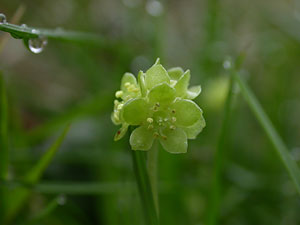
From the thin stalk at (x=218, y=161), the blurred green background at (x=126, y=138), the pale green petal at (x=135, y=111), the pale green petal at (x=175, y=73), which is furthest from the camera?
the blurred green background at (x=126, y=138)

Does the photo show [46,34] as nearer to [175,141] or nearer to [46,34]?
[46,34]

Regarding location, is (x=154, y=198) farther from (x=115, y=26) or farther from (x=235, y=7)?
(x=235, y=7)

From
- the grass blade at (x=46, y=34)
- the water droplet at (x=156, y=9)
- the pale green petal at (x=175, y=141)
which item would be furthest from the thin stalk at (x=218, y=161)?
the water droplet at (x=156, y=9)

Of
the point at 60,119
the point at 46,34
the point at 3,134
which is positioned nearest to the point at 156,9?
the point at 60,119

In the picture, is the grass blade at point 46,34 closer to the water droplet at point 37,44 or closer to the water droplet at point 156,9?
the water droplet at point 37,44

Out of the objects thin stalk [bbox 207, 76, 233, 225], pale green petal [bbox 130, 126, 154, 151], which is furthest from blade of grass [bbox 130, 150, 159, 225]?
thin stalk [bbox 207, 76, 233, 225]

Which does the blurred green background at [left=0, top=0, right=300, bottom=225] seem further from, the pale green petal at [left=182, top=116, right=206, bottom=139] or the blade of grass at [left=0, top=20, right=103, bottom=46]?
the pale green petal at [left=182, top=116, right=206, bottom=139]
